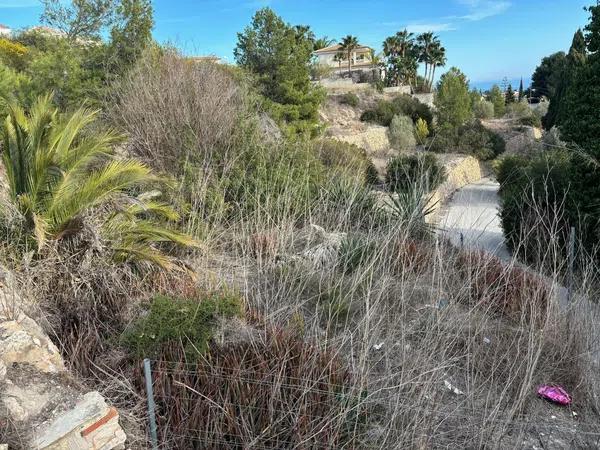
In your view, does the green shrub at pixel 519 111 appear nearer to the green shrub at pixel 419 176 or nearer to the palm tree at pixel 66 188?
the green shrub at pixel 419 176

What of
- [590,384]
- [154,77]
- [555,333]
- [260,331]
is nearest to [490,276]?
[555,333]

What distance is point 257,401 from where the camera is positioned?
9.02 ft

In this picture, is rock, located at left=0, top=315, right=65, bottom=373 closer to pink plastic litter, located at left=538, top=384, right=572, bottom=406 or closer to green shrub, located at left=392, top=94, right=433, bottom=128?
pink plastic litter, located at left=538, top=384, right=572, bottom=406

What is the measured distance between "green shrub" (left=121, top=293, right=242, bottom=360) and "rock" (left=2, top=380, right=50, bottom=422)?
0.65m

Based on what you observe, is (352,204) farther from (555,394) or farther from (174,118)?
(174,118)

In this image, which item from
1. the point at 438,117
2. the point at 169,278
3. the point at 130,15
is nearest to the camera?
the point at 169,278

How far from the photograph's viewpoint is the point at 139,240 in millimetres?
4555

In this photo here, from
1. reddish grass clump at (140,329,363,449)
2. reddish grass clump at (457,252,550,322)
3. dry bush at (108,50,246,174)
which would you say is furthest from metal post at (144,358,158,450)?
dry bush at (108,50,246,174)

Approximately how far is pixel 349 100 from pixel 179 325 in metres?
29.5

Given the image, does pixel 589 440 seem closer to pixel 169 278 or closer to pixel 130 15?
pixel 169 278

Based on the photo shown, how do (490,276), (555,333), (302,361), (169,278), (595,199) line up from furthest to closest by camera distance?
(595,199) < (490,276) < (169,278) < (555,333) < (302,361)

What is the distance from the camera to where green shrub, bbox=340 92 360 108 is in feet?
102

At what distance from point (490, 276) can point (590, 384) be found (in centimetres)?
178

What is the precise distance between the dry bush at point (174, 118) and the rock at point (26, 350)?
5008 millimetres
